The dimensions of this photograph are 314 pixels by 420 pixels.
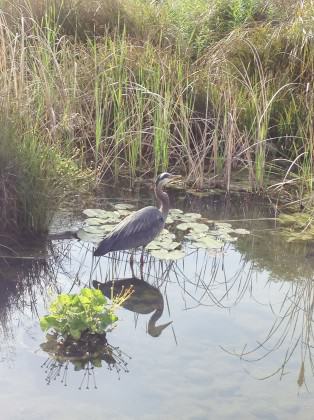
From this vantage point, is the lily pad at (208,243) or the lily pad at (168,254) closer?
the lily pad at (168,254)

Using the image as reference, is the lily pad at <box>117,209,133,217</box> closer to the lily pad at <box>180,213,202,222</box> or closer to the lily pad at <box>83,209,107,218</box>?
the lily pad at <box>83,209,107,218</box>

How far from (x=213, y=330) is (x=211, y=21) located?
528 cm

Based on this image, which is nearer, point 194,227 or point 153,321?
point 153,321

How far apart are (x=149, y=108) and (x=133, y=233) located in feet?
7.38

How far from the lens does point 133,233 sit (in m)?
5.14

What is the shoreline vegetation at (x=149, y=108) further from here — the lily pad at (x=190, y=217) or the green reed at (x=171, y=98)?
the lily pad at (x=190, y=217)

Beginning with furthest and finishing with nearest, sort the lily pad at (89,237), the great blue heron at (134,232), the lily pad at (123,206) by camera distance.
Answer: the lily pad at (123,206)
the lily pad at (89,237)
the great blue heron at (134,232)

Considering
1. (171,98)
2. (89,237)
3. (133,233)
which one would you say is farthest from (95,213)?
(171,98)

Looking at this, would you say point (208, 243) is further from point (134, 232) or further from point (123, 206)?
point (123, 206)

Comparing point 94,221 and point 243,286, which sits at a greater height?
point 94,221

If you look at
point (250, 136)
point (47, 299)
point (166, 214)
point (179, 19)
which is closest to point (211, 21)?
point (179, 19)

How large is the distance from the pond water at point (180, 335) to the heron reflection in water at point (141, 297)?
12mm

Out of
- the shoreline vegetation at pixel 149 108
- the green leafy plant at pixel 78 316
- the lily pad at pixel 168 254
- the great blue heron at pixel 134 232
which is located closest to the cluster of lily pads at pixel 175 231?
the lily pad at pixel 168 254

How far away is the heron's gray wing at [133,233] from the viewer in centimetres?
509
